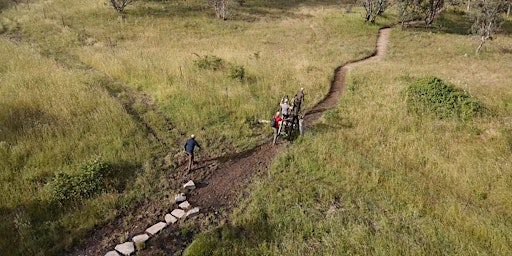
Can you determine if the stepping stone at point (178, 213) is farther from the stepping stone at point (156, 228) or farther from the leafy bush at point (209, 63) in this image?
the leafy bush at point (209, 63)

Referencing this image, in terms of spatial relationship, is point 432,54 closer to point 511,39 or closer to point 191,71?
point 511,39

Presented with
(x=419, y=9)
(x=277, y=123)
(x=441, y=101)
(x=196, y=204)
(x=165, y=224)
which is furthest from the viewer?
(x=419, y=9)

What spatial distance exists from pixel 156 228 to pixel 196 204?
4.98 feet

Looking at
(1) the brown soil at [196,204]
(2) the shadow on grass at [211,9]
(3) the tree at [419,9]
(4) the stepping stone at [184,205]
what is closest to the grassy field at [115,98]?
(1) the brown soil at [196,204]

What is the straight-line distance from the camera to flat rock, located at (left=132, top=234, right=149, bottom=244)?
9250mm

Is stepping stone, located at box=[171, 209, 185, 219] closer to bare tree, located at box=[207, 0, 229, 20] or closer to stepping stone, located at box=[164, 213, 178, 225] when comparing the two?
stepping stone, located at box=[164, 213, 178, 225]

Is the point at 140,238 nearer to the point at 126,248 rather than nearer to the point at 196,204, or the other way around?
the point at 126,248

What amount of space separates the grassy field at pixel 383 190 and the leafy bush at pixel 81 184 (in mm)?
4299

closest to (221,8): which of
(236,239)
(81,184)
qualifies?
(81,184)

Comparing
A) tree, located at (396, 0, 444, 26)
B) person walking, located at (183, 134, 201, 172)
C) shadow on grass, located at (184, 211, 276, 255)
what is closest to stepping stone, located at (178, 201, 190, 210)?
shadow on grass, located at (184, 211, 276, 255)

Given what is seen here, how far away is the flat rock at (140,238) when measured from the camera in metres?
9.25

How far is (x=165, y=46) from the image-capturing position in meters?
28.7

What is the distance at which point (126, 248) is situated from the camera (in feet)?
29.7

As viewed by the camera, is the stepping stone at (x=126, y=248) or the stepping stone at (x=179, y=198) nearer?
the stepping stone at (x=126, y=248)
